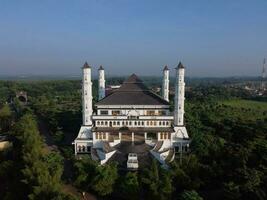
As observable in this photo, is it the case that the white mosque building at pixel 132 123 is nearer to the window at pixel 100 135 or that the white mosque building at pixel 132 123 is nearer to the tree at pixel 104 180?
the window at pixel 100 135

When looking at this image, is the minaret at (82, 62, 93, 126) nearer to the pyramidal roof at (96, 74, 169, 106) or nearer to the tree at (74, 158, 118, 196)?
the pyramidal roof at (96, 74, 169, 106)

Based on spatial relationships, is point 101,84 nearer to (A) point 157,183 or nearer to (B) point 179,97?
(B) point 179,97

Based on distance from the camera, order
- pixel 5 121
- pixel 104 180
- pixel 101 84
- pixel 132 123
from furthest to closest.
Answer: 1. pixel 5 121
2. pixel 101 84
3. pixel 132 123
4. pixel 104 180

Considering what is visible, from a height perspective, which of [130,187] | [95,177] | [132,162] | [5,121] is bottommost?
[130,187]

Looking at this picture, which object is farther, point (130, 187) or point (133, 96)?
point (133, 96)

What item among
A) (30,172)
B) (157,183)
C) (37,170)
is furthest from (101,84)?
(157,183)

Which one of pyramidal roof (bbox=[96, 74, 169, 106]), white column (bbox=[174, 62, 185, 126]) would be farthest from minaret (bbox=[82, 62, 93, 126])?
white column (bbox=[174, 62, 185, 126])

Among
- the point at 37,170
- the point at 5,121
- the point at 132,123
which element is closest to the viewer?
the point at 37,170
